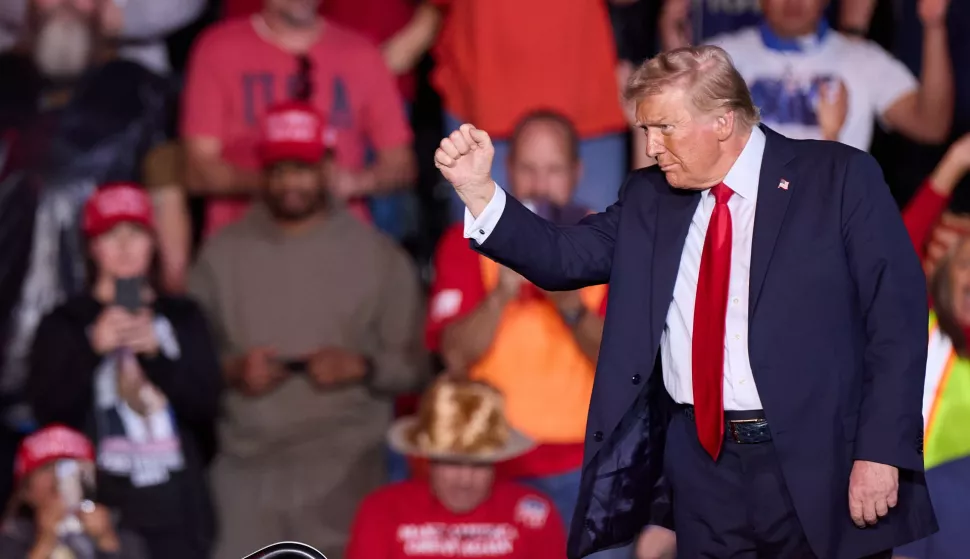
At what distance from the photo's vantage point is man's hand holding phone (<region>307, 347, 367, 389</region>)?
4504 millimetres

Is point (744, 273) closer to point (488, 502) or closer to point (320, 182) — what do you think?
point (488, 502)

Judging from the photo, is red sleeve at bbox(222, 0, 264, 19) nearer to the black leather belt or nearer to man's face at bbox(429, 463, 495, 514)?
man's face at bbox(429, 463, 495, 514)

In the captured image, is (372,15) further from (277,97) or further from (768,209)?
(768,209)

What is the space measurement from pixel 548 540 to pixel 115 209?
5.53ft

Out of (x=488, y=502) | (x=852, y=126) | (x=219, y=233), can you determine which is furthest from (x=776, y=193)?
(x=219, y=233)

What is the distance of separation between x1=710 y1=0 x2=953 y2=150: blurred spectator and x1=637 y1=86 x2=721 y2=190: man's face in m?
2.08

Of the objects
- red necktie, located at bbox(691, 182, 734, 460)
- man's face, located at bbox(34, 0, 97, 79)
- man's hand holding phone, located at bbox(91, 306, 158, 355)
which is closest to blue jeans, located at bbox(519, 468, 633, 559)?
man's hand holding phone, located at bbox(91, 306, 158, 355)

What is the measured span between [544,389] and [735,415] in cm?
184

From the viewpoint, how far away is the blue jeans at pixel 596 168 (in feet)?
15.7

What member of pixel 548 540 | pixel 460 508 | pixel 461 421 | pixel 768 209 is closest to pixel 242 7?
pixel 461 421

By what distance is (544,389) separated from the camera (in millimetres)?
4441

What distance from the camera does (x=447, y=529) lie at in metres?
4.07

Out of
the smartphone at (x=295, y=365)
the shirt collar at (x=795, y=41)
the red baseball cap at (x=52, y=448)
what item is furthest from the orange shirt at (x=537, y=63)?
the red baseball cap at (x=52, y=448)

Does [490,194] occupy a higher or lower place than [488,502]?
higher
